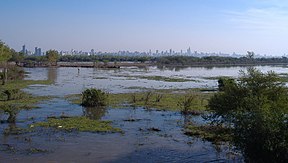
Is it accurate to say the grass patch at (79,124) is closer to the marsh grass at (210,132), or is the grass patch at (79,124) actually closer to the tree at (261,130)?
the marsh grass at (210,132)

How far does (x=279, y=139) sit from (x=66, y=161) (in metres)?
8.71

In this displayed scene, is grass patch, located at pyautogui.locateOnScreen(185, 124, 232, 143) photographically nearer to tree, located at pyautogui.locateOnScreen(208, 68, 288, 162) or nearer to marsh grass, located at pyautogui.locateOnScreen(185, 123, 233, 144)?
marsh grass, located at pyautogui.locateOnScreen(185, 123, 233, 144)

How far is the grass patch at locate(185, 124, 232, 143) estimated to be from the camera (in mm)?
19525

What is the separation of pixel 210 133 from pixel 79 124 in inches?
315

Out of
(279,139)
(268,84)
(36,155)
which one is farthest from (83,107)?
(279,139)

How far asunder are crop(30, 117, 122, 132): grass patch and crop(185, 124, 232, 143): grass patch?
4.43m

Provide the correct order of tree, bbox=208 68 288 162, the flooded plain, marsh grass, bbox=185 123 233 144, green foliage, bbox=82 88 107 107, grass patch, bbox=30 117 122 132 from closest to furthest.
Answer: tree, bbox=208 68 288 162, the flooded plain, marsh grass, bbox=185 123 233 144, grass patch, bbox=30 117 122 132, green foliage, bbox=82 88 107 107

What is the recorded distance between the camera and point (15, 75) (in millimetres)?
59031

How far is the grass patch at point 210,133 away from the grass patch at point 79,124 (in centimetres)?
443

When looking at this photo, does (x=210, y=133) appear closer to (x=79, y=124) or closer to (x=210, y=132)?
(x=210, y=132)

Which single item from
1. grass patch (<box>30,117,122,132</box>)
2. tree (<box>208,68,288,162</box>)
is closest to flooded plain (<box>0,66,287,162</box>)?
grass patch (<box>30,117,122,132</box>)

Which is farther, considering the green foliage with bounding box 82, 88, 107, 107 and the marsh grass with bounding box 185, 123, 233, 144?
the green foliage with bounding box 82, 88, 107, 107

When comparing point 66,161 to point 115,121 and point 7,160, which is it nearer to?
point 7,160

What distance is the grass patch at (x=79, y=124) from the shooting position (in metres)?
21.2
